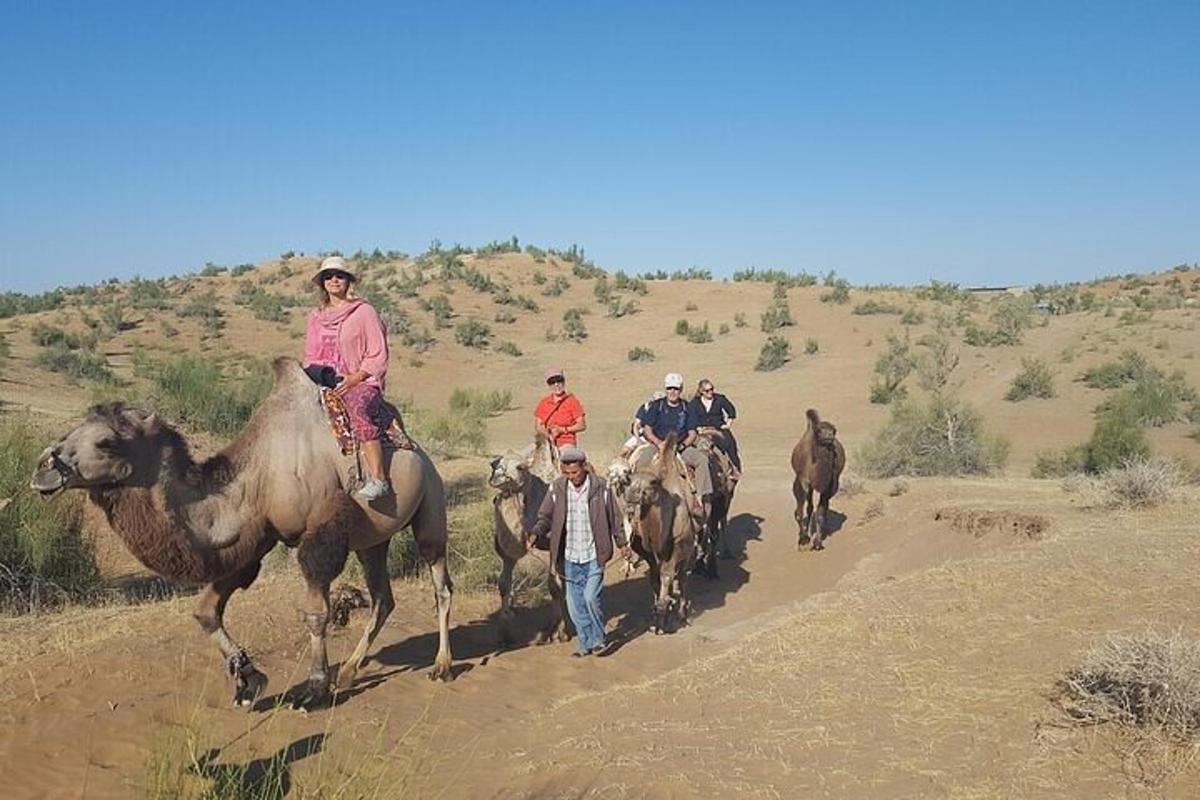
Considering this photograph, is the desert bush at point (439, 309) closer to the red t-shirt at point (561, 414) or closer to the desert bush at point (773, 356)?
the desert bush at point (773, 356)

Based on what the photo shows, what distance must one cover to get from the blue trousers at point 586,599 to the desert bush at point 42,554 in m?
5.19

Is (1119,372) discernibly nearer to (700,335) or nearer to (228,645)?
(700,335)

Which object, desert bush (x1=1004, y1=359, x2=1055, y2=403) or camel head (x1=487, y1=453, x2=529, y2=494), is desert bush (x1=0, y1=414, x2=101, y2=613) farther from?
desert bush (x1=1004, y1=359, x2=1055, y2=403)

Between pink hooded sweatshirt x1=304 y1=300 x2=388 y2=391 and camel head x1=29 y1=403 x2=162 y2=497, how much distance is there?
1.62 metres

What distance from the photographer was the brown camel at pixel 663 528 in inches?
394

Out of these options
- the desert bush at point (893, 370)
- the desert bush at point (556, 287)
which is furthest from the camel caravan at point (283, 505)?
the desert bush at point (556, 287)

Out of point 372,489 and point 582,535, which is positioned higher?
point 372,489

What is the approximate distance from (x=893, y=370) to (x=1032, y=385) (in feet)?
15.4

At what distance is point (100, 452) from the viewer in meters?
5.88

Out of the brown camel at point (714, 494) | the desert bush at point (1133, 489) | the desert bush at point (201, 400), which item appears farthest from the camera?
the desert bush at point (201, 400)

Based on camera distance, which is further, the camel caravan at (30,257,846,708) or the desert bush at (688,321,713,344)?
the desert bush at (688,321,713,344)

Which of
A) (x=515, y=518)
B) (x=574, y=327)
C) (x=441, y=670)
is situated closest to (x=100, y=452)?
(x=441, y=670)

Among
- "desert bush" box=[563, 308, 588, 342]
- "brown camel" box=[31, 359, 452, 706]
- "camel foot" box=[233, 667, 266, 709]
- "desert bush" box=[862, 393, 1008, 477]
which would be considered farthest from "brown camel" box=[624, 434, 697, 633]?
"desert bush" box=[563, 308, 588, 342]

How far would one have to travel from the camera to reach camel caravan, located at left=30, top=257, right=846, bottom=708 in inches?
244
